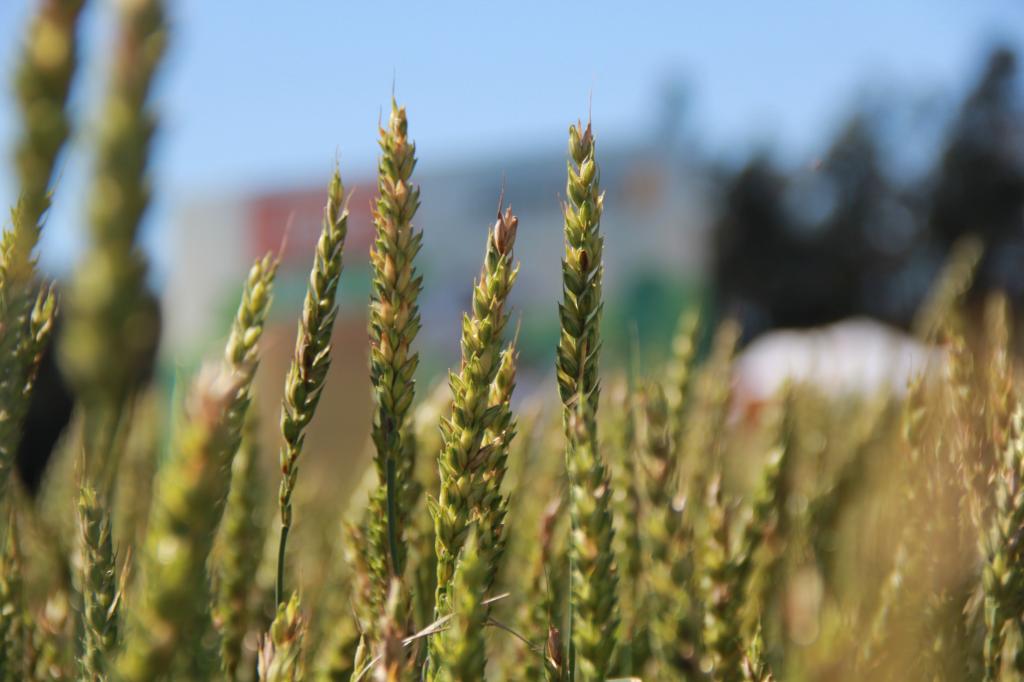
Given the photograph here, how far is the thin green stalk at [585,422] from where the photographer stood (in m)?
0.37

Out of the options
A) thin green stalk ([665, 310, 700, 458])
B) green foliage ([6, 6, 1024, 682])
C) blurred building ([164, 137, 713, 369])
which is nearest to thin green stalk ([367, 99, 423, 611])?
green foliage ([6, 6, 1024, 682])

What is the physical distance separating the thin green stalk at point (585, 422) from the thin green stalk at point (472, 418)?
0.11 ft

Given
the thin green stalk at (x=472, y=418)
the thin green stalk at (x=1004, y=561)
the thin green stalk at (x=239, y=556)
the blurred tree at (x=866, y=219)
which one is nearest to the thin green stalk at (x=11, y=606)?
the thin green stalk at (x=239, y=556)

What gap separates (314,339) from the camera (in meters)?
0.42

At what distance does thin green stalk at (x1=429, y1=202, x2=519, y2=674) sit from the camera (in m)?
0.40

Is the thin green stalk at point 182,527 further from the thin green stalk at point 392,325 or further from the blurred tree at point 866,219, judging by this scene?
the blurred tree at point 866,219

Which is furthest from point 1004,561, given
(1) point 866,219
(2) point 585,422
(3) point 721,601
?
(1) point 866,219

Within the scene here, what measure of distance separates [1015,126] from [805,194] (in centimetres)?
347

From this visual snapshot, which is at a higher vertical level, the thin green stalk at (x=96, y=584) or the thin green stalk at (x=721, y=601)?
the thin green stalk at (x=96, y=584)

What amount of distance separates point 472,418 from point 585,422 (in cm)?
6

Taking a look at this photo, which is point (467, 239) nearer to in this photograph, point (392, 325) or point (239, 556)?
point (239, 556)

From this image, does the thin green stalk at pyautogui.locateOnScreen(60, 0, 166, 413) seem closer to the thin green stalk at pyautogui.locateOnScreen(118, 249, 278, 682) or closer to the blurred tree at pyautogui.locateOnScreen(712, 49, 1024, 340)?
the thin green stalk at pyautogui.locateOnScreen(118, 249, 278, 682)

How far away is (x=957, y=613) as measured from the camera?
0.50 metres

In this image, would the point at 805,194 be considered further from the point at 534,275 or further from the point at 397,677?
the point at 397,677
